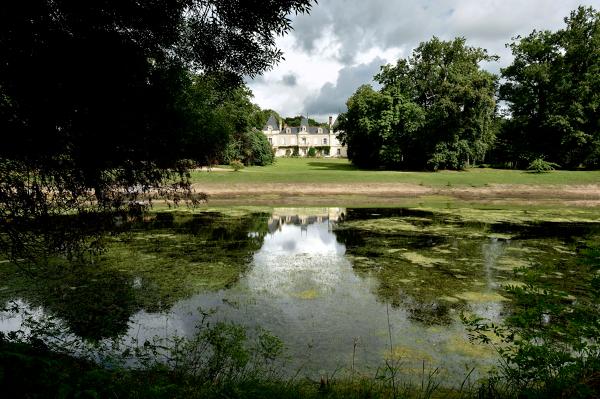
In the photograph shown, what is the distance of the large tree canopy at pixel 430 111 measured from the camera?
37812mm

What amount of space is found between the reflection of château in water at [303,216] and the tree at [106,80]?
9898 mm

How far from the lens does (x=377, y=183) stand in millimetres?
28078

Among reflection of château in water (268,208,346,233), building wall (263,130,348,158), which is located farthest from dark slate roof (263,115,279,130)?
reflection of château in water (268,208,346,233)

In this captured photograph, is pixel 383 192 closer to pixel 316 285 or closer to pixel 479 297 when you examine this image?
pixel 316 285

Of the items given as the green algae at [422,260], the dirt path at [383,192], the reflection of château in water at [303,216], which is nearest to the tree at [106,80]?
the green algae at [422,260]

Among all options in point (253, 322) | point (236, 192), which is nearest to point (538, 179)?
point (236, 192)

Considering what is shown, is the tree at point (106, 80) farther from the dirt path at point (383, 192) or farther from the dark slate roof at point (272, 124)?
the dark slate roof at point (272, 124)

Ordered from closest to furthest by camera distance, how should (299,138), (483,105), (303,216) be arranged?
(303,216) < (483,105) < (299,138)

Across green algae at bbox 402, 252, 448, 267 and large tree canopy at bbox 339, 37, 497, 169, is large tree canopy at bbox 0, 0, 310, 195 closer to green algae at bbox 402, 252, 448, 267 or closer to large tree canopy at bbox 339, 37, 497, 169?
green algae at bbox 402, 252, 448, 267

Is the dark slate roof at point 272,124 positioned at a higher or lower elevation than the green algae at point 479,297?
higher

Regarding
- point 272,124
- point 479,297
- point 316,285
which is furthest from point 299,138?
point 479,297

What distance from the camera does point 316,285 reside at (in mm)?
8852

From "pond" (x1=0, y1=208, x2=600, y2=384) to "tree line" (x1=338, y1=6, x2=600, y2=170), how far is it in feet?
81.1

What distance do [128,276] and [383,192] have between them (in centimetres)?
2025
